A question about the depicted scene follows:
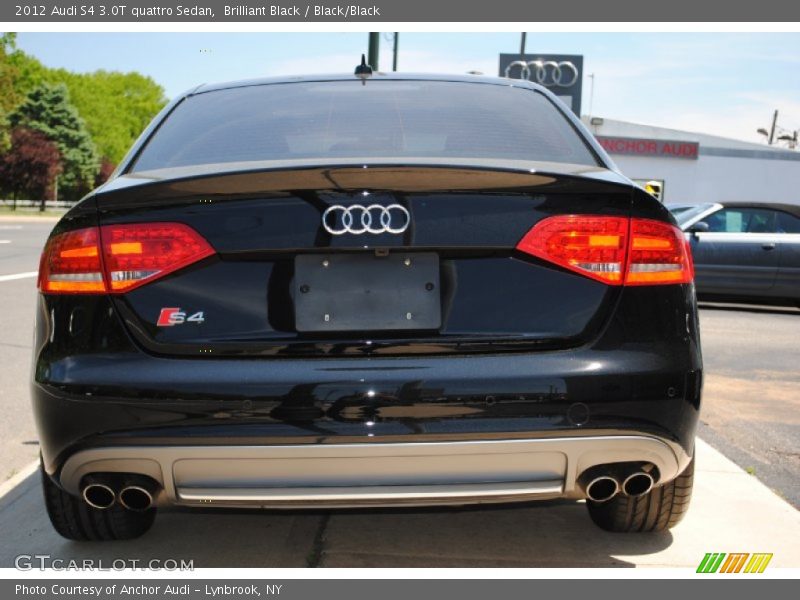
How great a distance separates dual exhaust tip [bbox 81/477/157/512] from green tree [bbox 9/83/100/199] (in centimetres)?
7093

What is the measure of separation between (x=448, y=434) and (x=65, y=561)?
4.86 ft

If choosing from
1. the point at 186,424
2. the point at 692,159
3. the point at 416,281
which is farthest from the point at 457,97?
the point at 692,159

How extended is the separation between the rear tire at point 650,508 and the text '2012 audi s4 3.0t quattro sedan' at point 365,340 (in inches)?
17.7

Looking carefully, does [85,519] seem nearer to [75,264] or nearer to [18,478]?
[75,264]

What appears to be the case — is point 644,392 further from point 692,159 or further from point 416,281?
point 692,159

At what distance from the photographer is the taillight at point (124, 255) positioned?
8.81 feet

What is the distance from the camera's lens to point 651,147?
45719mm

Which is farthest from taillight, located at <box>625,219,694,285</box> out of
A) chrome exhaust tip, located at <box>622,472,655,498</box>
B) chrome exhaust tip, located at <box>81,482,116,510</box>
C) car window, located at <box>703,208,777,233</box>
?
car window, located at <box>703,208,777,233</box>

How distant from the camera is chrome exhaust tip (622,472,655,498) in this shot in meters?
2.78

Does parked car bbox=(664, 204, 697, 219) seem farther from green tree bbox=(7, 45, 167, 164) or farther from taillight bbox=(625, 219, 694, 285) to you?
green tree bbox=(7, 45, 167, 164)

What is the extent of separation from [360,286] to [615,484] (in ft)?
3.01

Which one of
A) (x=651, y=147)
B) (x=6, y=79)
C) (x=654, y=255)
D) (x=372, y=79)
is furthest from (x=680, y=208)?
(x=6, y=79)

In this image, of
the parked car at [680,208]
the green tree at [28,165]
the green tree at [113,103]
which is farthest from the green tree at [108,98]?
the parked car at [680,208]

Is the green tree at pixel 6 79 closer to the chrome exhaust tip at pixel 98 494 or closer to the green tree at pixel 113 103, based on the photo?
the green tree at pixel 113 103
